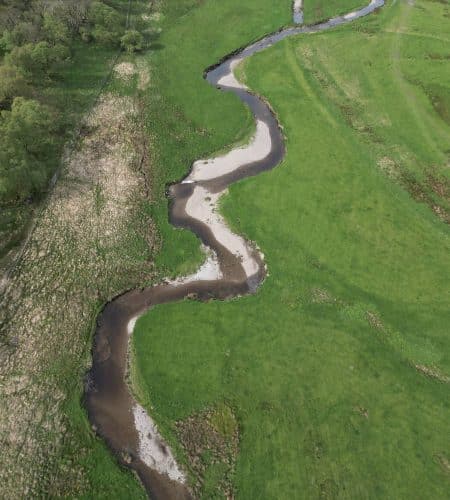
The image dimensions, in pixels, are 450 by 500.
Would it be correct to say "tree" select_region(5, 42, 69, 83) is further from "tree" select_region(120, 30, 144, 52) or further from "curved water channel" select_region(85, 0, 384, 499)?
"curved water channel" select_region(85, 0, 384, 499)

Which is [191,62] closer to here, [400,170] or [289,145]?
[289,145]

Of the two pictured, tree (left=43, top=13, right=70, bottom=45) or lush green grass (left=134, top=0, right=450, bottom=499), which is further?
tree (left=43, top=13, right=70, bottom=45)

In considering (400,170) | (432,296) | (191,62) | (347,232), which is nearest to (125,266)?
(347,232)

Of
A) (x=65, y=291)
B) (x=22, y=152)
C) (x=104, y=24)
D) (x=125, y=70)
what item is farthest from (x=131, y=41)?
(x=65, y=291)

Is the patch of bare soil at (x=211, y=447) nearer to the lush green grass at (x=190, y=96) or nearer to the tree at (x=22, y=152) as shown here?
the lush green grass at (x=190, y=96)

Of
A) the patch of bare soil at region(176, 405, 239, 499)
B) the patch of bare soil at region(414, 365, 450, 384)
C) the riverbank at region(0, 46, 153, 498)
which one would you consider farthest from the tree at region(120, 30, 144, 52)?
the patch of bare soil at region(414, 365, 450, 384)

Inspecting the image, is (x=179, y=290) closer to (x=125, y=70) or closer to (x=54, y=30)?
(x=125, y=70)

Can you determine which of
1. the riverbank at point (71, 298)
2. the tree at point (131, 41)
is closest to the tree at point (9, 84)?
the riverbank at point (71, 298)
